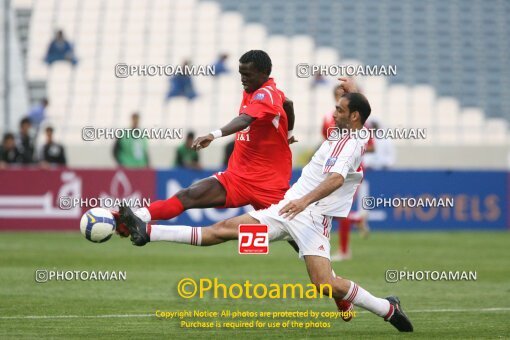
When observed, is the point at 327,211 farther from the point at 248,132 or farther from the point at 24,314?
the point at 24,314

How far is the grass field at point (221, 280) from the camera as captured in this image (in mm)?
7906

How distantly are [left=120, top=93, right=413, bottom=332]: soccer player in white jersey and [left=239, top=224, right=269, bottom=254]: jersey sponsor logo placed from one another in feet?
0.16

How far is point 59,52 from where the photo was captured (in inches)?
1059

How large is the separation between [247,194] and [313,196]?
1540mm

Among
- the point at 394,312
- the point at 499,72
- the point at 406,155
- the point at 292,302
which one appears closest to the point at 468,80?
the point at 499,72

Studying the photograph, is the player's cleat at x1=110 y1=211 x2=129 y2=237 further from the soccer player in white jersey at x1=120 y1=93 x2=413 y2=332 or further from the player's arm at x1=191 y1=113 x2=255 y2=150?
the player's arm at x1=191 y1=113 x2=255 y2=150

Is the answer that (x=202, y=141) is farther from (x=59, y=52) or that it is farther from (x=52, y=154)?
(x=59, y=52)

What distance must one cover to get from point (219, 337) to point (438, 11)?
22683 millimetres

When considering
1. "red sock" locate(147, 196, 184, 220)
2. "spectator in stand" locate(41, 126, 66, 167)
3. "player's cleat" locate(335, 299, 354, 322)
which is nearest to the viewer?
"player's cleat" locate(335, 299, 354, 322)

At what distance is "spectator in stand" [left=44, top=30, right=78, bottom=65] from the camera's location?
26.7 meters

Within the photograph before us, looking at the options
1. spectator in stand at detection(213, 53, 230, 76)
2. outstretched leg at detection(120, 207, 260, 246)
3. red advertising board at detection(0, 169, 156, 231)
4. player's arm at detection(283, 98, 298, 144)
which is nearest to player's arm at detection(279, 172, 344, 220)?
outstretched leg at detection(120, 207, 260, 246)

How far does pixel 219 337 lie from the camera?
7473 mm

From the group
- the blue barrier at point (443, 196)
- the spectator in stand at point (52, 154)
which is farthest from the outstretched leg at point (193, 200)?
the spectator in stand at point (52, 154)

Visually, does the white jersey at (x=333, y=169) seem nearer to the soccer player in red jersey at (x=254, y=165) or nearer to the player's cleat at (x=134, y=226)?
the soccer player in red jersey at (x=254, y=165)
